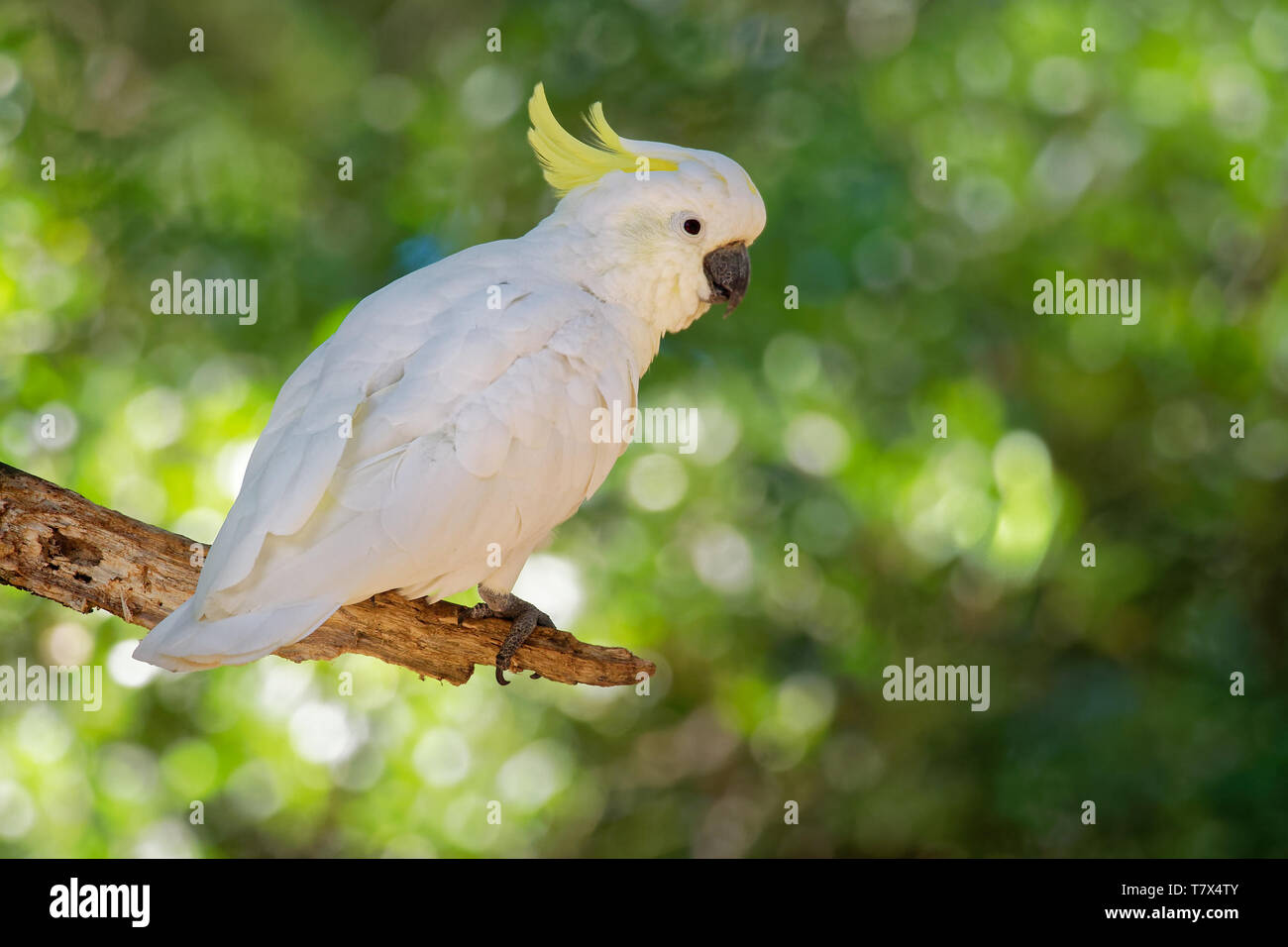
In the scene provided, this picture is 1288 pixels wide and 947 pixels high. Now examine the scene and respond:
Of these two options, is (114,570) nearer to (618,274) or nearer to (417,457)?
(417,457)

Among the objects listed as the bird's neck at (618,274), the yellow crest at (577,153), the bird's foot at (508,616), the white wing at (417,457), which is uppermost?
the yellow crest at (577,153)

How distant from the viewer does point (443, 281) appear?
2293mm

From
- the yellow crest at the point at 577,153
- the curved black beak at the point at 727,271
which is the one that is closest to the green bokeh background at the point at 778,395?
the curved black beak at the point at 727,271

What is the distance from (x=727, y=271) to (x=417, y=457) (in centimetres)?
95

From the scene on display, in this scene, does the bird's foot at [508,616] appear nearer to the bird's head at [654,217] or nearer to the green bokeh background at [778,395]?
the bird's head at [654,217]

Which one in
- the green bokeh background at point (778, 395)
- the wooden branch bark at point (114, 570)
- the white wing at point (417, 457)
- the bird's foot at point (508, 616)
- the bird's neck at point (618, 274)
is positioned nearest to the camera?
the white wing at point (417, 457)

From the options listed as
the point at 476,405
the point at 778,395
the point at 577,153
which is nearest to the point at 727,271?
the point at 577,153

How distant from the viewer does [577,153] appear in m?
2.57

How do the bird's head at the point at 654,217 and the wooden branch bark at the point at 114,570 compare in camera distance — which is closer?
the wooden branch bark at the point at 114,570

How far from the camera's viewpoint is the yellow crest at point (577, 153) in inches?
99.4

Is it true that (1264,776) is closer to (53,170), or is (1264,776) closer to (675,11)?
(675,11)

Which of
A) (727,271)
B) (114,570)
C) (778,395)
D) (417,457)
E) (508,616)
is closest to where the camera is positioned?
(417,457)
